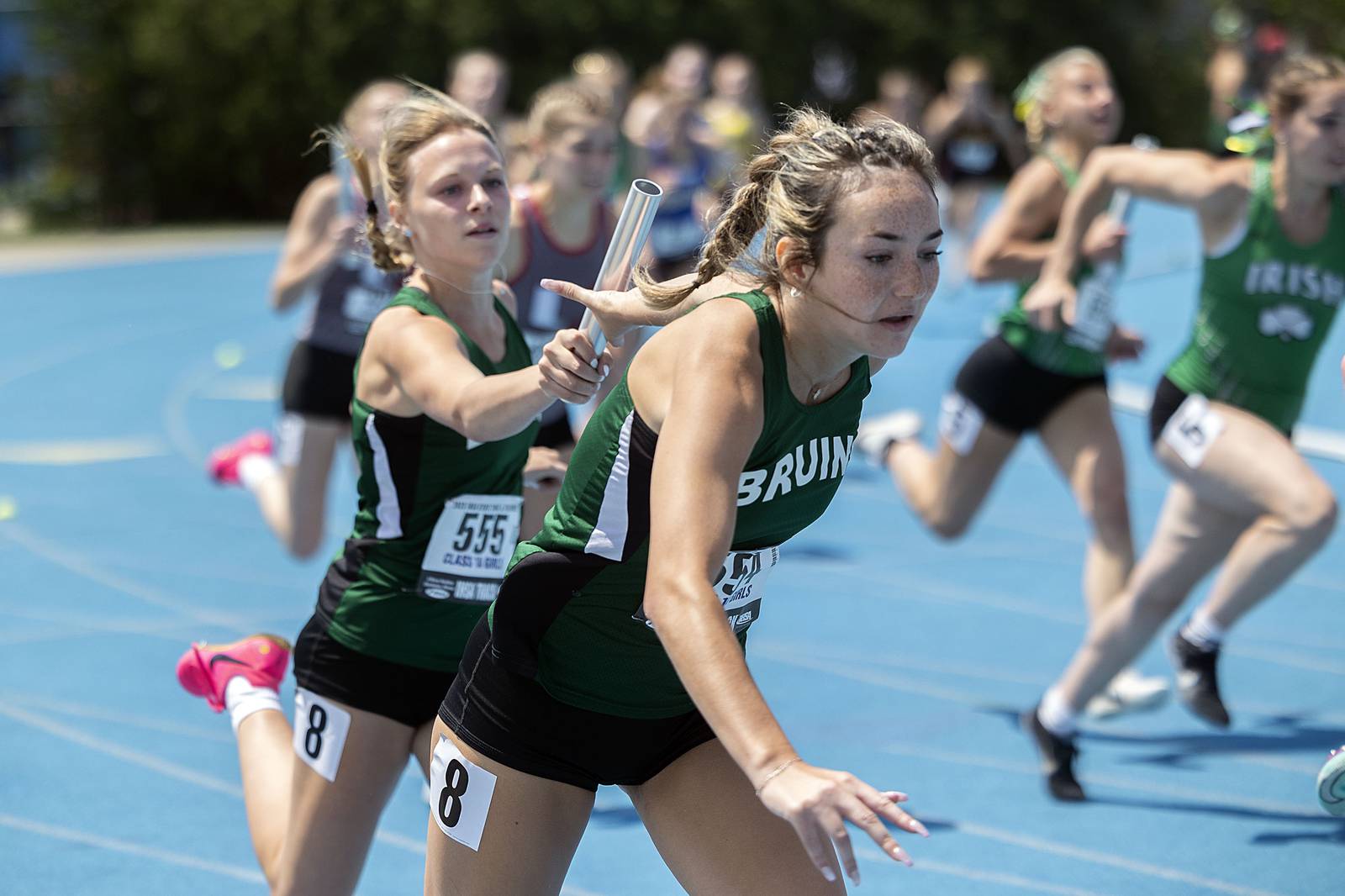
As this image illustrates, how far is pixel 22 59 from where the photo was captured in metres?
29.8

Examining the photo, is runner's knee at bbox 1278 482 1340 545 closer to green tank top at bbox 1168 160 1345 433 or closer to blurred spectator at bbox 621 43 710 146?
green tank top at bbox 1168 160 1345 433

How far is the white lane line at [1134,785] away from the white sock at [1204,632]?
451 mm

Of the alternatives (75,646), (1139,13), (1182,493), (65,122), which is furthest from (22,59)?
(1182,493)

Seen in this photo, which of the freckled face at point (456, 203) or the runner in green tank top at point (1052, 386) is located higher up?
the freckled face at point (456, 203)

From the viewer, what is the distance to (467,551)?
3.42 m

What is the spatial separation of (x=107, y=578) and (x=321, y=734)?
4.58m

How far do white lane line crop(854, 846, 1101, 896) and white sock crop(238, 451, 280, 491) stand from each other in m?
3.39

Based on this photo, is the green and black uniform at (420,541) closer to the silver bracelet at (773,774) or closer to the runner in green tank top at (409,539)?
the runner in green tank top at (409,539)

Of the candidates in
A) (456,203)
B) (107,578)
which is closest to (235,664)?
(456,203)

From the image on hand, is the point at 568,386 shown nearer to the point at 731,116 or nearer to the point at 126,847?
the point at 126,847

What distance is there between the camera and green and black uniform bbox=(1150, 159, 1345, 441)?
16.5ft

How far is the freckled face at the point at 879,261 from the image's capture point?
250 centimetres

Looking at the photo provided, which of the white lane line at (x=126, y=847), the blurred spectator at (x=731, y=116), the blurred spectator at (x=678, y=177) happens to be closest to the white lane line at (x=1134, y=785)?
the white lane line at (x=126, y=847)

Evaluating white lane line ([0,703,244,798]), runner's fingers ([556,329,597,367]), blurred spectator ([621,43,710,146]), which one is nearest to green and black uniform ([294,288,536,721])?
runner's fingers ([556,329,597,367])
